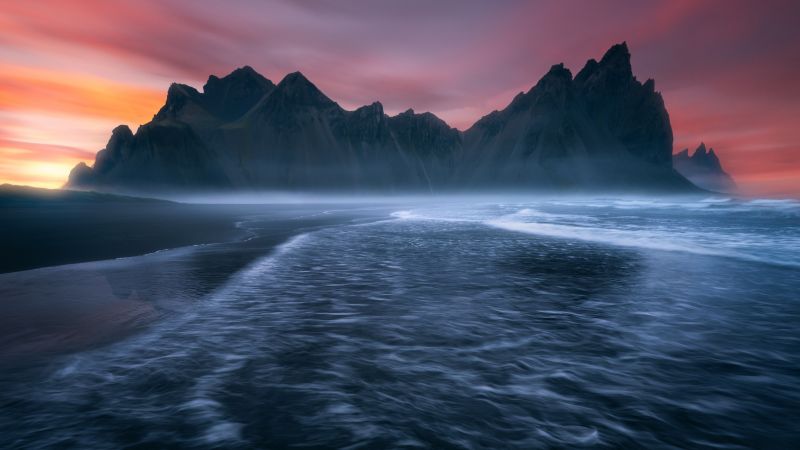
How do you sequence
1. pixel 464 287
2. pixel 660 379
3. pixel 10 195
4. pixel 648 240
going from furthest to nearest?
pixel 10 195, pixel 648 240, pixel 464 287, pixel 660 379

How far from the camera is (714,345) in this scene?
7559 millimetres

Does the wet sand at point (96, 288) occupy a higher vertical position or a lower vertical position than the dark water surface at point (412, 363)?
higher

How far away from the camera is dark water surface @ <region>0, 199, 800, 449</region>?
4.79 metres

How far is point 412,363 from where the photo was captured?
673 centimetres

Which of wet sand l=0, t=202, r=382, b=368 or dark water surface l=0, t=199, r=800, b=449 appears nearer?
dark water surface l=0, t=199, r=800, b=449

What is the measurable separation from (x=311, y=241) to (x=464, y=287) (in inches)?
576

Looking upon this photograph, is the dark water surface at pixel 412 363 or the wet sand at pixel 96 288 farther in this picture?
the wet sand at pixel 96 288

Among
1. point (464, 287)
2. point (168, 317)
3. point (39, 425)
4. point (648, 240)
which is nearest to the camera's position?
point (39, 425)

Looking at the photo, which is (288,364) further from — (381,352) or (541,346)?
(541,346)

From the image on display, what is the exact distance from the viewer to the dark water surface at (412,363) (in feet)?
15.7

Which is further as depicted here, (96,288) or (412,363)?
(96,288)

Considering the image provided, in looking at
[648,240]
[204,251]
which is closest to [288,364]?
[204,251]

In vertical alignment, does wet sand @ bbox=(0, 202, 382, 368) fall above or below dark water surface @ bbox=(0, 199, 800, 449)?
above

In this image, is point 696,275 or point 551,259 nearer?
point 696,275
